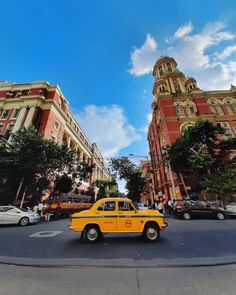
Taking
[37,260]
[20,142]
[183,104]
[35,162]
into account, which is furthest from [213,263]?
[183,104]

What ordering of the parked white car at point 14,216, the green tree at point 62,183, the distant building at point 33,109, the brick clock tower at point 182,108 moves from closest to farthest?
the parked white car at point 14,216
the green tree at point 62,183
the distant building at point 33,109
the brick clock tower at point 182,108

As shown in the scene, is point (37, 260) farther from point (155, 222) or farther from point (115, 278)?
point (155, 222)

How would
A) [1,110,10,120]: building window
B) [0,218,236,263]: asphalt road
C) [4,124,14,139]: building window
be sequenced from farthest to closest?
[1,110,10,120]: building window
[4,124,14,139]: building window
[0,218,236,263]: asphalt road

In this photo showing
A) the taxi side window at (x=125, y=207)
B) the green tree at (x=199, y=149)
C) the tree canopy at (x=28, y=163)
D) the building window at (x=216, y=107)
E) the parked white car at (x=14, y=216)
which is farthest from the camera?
the building window at (x=216, y=107)

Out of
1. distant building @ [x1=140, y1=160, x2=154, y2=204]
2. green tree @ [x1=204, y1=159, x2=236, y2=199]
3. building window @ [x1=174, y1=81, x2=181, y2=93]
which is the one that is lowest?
green tree @ [x1=204, y1=159, x2=236, y2=199]

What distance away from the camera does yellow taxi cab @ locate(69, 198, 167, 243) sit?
7.17 metres

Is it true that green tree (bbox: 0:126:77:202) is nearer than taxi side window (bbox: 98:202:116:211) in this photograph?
No

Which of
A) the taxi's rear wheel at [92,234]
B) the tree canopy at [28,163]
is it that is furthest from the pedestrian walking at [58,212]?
the taxi's rear wheel at [92,234]

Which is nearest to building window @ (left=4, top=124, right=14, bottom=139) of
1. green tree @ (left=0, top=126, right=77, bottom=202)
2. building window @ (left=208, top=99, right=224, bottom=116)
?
green tree @ (left=0, top=126, right=77, bottom=202)

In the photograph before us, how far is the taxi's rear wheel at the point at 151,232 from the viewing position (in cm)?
726

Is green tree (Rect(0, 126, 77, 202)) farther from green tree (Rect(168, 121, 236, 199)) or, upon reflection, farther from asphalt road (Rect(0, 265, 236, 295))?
green tree (Rect(168, 121, 236, 199))

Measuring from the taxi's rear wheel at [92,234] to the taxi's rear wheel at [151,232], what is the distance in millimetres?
2156

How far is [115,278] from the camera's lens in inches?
150

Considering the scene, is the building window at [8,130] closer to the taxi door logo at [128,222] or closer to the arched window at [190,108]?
the taxi door logo at [128,222]
